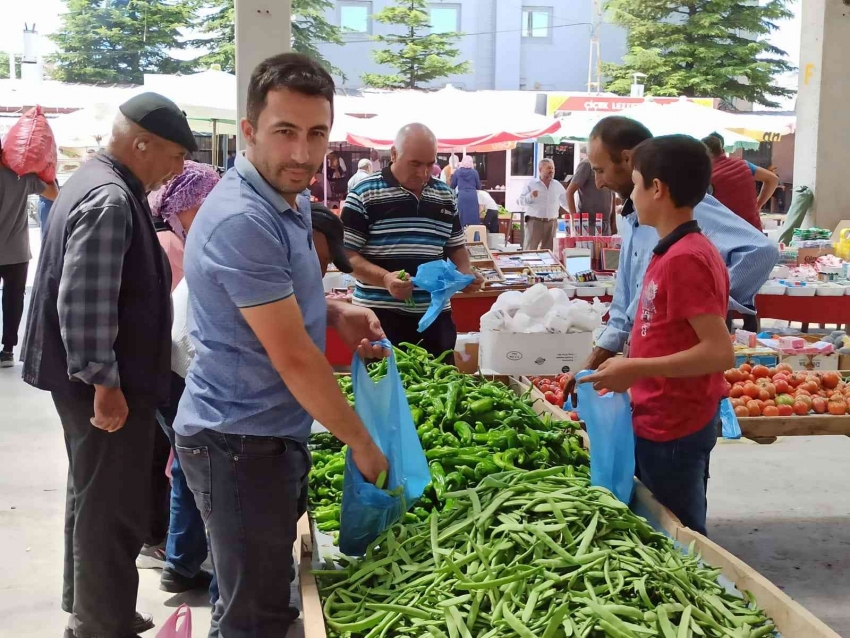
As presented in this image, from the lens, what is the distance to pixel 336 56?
36312 millimetres

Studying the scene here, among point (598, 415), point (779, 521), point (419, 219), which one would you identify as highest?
point (419, 219)

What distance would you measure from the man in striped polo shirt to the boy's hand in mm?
2063

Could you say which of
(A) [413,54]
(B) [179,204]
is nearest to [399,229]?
(B) [179,204]

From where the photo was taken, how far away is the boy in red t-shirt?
2.62m

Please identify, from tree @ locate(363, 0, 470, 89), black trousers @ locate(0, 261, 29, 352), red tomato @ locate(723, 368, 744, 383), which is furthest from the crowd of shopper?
tree @ locate(363, 0, 470, 89)

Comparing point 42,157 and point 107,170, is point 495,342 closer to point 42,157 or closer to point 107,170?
point 107,170

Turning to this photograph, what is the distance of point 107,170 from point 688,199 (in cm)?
192

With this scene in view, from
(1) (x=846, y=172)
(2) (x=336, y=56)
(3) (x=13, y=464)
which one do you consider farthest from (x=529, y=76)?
(3) (x=13, y=464)

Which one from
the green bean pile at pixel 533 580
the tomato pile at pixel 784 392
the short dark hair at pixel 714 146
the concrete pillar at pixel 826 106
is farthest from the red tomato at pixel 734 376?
the concrete pillar at pixel 826 106

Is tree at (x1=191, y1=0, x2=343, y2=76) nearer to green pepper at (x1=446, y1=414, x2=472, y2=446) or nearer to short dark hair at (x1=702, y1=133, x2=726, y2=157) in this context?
short dark hair at (x1=702, y1=133, x2=726, y2=157)

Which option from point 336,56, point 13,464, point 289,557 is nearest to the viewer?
point 289,557

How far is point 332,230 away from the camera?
282 cm

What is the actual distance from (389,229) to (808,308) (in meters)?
4.81

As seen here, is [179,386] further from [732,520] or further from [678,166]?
[732,520]
